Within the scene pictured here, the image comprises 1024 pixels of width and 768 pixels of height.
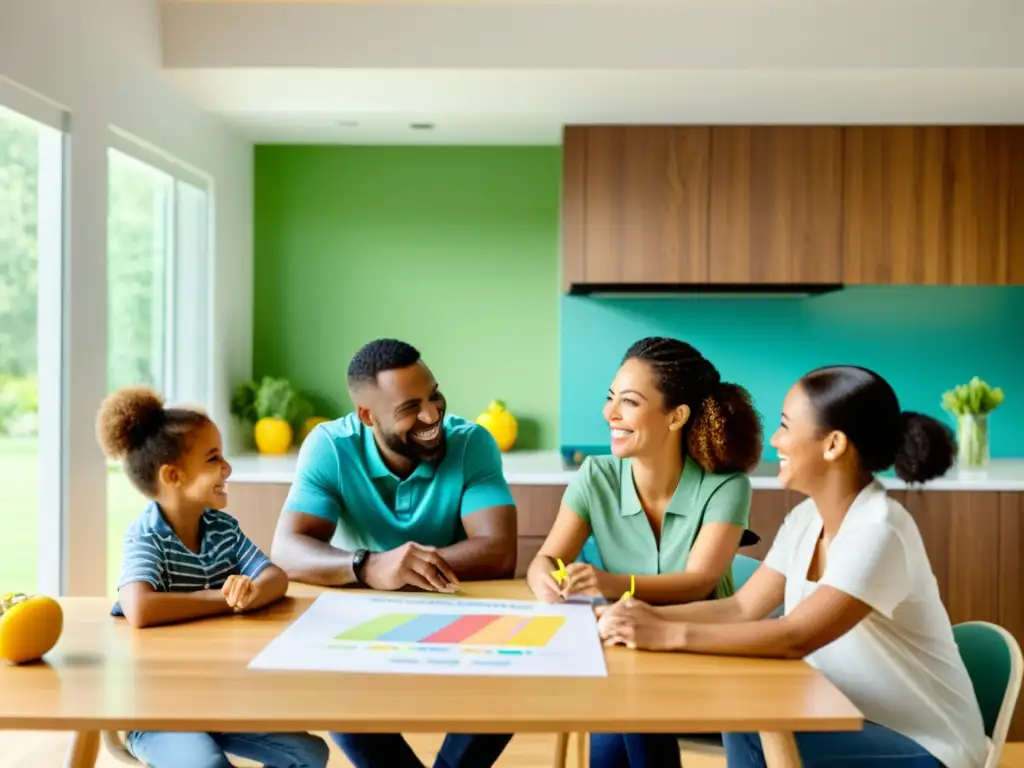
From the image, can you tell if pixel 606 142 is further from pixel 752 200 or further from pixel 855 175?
pixel 855 175

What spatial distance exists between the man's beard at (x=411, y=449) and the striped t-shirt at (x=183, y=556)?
46 cm

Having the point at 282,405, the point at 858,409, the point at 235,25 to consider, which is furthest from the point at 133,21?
the point at 858,409

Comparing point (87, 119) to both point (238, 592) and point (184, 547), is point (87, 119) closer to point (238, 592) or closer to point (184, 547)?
point (184, 547)

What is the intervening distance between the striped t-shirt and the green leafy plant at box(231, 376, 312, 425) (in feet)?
7.59

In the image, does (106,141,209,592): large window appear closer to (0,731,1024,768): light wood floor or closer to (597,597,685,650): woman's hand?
(0,731,1024,768): light wood floor

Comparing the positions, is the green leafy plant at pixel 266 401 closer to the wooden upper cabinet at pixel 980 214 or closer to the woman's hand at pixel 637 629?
the wooden upper cabinet at pixel 980 214

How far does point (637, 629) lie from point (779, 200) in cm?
265

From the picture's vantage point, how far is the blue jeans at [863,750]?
164cm

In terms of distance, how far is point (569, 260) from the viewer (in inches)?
159

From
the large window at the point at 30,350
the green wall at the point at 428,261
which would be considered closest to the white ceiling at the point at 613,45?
the large window at the point at 30,350

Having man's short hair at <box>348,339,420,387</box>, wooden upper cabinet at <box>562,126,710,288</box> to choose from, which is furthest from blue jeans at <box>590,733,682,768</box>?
wooden upper cabinet at <box>562,126,710,288</box>

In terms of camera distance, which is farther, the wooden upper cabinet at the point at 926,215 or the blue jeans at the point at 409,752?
the wooden upper cabinet at the point at 926,215

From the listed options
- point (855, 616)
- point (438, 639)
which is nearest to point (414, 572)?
point (438, 639)

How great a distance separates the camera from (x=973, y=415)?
4.05 meters
